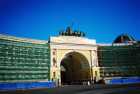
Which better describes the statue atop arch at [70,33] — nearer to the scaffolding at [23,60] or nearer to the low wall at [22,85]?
the scaffolding at [23,60]

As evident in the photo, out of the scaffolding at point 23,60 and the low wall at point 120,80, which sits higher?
the scaffolding at point 23,60

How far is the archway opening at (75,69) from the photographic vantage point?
84.1 meters

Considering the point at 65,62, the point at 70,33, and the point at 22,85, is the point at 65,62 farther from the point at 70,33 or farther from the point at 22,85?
the point at 22,85

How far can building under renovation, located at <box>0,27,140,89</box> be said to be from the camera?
211 feet

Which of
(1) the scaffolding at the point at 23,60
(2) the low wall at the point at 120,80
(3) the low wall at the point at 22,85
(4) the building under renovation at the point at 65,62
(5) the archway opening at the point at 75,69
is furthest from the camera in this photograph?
(5) the archway opening at the point at 75,69

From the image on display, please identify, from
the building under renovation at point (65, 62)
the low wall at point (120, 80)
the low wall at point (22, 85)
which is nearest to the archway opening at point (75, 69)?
the building under renovation at point (65, 62)

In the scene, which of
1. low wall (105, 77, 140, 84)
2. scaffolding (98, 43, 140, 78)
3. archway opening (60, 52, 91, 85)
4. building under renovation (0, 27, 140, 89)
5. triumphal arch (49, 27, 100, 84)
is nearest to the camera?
building under renovation (0, 27, 140, 89)

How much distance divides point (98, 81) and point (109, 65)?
8616mm

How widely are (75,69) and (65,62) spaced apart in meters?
5.76

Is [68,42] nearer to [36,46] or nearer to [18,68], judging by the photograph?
[36,46]

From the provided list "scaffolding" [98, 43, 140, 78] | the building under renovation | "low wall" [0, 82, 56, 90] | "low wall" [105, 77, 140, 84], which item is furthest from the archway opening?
"low wall" [0, 82, 56, 90]

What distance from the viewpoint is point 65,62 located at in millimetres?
93250

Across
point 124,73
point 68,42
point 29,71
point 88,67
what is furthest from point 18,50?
point 124,73

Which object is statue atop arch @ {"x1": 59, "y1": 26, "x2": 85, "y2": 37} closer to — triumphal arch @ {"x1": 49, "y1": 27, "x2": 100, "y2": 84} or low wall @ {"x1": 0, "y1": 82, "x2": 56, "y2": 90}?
triumphal arch @ {"x1": 49, "y1": 27, "x2": 100, "y2": 84}
